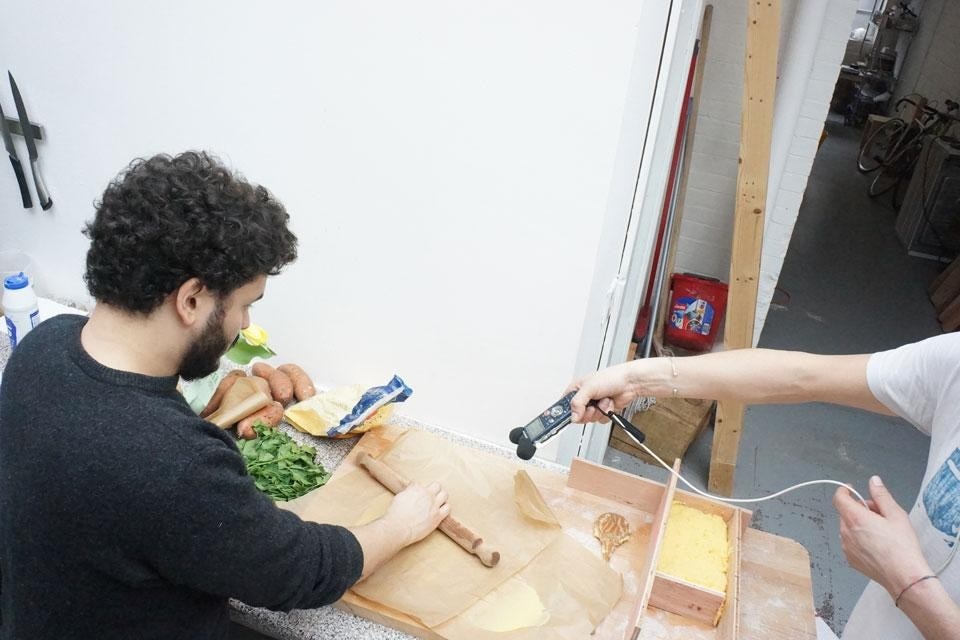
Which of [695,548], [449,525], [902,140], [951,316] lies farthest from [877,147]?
[449,525]

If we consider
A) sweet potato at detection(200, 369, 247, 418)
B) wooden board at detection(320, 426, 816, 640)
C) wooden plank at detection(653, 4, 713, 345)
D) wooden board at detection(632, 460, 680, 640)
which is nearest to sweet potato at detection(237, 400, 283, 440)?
sweet potato at detection(200, 369, 247, 418)

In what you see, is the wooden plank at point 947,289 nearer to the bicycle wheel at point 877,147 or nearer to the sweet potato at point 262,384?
the bicycle wheel at point 877,147

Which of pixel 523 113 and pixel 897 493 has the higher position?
pixel 523 113

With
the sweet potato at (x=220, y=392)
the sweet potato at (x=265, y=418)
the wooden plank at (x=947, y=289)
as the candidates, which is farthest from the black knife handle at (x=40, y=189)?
the wooden plank at (x=947, y=289)

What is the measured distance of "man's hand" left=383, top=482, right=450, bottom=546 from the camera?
136 cm

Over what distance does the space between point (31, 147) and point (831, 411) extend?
3.95 meters

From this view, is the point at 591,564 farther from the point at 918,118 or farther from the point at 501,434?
the point at 918,118

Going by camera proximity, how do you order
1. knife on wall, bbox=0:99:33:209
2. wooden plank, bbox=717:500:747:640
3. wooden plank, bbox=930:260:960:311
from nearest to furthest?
wooden plank, bbox=717:500:747:640
knife on wall, bbox=0:99:33:209
wooden plank, bbox=930:260:960:311

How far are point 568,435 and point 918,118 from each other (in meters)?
7.67

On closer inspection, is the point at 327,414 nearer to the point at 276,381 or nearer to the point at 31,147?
the point at 276,381

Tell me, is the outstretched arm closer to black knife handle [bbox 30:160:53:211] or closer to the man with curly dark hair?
the man with curly dark hair

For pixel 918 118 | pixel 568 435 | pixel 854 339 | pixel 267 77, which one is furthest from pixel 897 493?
pixel 918 118

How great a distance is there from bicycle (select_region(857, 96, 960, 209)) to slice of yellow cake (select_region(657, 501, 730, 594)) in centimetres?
680

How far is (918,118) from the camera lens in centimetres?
739
